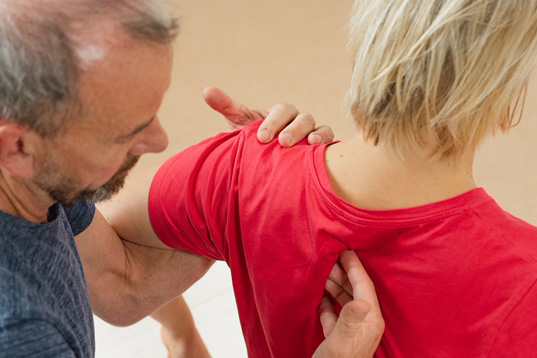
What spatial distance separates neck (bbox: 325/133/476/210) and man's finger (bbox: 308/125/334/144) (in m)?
0.19

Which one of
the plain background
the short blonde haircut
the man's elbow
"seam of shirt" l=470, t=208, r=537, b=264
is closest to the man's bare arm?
the man's elbow

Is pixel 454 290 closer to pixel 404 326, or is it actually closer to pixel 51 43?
pixel 404 326

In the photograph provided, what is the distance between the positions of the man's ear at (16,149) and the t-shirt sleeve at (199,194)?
1.22 ft

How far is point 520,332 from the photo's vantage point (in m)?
0.95

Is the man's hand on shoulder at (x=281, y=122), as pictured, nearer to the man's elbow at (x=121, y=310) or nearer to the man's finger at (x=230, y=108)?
the man's finger at (x=230, y=108)

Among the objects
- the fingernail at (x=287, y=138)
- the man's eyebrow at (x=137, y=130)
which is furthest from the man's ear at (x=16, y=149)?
the fingernail at (x=287, y=138)

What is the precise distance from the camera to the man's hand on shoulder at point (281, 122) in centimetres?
115

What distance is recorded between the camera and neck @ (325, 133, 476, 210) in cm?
97

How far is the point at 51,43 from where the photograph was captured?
29.5 inches

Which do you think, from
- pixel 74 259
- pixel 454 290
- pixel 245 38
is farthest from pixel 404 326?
pixel 245 38

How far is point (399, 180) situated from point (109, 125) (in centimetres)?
44

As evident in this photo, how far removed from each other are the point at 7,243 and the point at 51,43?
0.28m

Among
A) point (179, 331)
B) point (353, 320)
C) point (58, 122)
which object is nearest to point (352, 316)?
point (353, 320)

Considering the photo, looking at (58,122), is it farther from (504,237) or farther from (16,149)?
(504,237)
